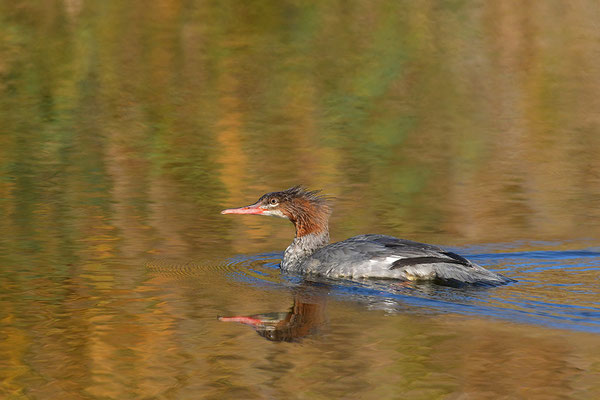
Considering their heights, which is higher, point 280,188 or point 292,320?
point 280,188

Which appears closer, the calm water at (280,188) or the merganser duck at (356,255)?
the calm water at (280,188)

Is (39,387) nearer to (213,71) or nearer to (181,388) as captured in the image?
(181,388)

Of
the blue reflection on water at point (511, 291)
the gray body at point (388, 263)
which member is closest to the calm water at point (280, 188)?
the blue reflection on water at point (511, 291)

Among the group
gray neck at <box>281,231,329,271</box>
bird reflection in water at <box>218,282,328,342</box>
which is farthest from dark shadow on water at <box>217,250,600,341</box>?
gray neck at <box>281,231,329,271</box>

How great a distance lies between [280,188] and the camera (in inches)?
529

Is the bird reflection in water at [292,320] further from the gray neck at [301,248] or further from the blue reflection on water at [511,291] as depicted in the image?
the gray neck at [301,248]

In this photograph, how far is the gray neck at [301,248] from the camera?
10.3m

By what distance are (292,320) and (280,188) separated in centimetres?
506

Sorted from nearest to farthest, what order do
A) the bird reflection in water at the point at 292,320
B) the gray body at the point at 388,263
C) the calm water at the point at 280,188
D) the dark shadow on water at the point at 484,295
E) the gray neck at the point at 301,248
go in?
the calm water at the point at 280,188 → the bird reflection in water at the point at 292,320 → the dark shadow on water at the point at 484,295 → the gray body at the point at 388,263 → the gray neck at the point at 301,248

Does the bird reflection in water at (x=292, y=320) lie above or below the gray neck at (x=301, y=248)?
below

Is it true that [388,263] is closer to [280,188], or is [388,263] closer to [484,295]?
[484,295]

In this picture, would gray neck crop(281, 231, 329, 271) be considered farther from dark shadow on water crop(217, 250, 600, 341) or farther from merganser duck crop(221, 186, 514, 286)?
dark shadow on water crop(217, 250, 600, 341)

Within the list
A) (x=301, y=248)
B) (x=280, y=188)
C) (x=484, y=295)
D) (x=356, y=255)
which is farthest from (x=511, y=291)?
(x=280, y=188)

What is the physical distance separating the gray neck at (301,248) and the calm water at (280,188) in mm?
294
